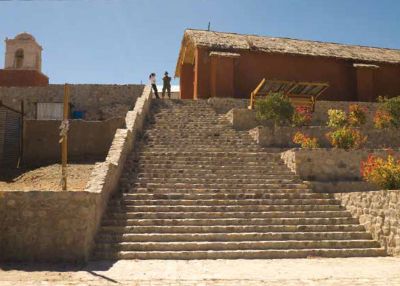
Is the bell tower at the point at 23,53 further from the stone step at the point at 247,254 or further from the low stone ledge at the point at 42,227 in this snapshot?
the stone step at the point at 247,254

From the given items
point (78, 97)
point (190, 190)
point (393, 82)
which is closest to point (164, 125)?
point (190, 190)

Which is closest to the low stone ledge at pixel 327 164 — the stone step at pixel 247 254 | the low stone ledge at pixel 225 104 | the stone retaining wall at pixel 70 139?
the stone step at pixel 247 254

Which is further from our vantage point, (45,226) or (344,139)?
(344,139)

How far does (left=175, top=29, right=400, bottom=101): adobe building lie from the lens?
806 inches

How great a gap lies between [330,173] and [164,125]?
668 cm

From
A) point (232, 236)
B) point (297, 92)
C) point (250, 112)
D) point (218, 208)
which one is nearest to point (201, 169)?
point (218, 208)

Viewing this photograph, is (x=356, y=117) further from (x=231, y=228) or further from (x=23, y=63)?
(x=23, y=63)

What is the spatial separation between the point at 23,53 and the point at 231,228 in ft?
64.9

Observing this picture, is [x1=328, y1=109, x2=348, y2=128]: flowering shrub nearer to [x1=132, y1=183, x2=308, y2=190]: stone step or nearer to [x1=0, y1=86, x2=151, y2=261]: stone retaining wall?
[x1=132, y1=183, x2=308, y2=190]: stone step

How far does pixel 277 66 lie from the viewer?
2169cm

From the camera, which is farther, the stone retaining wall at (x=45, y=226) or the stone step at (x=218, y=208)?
the stone step at (x=218, y=208)

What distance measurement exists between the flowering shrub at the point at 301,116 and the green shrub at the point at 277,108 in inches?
14.4

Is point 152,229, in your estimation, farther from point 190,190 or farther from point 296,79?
point 296,79

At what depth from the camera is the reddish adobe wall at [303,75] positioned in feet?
67.9
